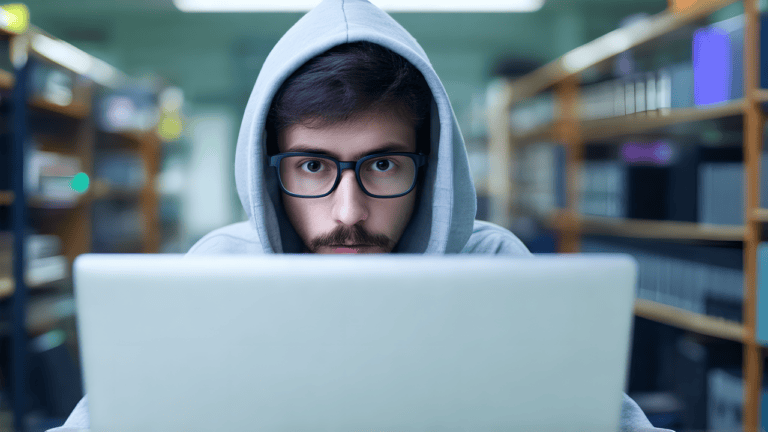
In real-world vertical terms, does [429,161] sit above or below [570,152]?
below

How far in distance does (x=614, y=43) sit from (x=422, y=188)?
195 centimetres

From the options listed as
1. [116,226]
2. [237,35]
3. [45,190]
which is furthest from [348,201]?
[237,35]

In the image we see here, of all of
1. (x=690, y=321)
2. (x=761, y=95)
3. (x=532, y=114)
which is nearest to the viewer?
(x=761, y=95)

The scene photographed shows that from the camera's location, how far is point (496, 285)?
0.35m

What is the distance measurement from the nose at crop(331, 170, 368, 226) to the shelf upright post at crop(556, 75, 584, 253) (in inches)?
93.7

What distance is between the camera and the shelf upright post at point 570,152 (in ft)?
9.50

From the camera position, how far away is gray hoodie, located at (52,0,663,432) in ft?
2.79

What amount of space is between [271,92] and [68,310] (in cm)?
262

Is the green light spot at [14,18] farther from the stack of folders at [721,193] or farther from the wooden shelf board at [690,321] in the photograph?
the wooden shelf board at [690,321]

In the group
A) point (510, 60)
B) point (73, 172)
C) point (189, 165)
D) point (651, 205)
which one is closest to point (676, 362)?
point (651, 205)

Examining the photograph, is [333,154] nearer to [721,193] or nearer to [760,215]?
[760,215]

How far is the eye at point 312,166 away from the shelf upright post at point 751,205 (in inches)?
64.2

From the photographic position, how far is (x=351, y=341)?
350 millimetres

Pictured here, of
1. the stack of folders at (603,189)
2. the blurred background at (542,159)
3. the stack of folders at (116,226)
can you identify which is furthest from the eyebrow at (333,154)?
the stack of folders at (116,226)
